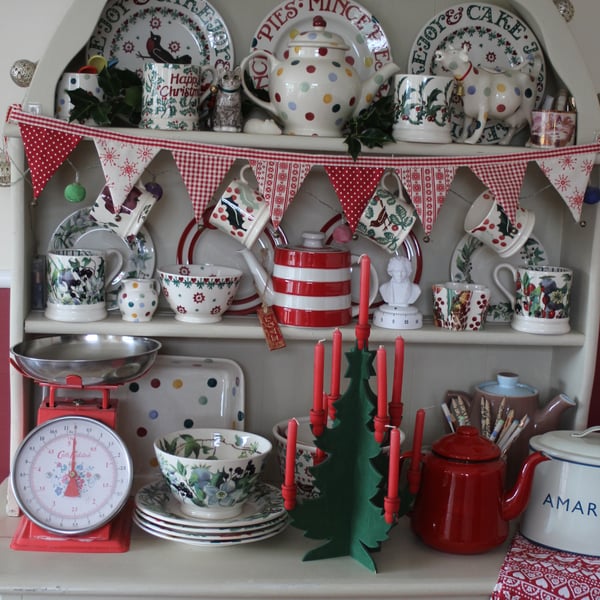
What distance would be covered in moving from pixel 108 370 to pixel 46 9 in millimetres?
804

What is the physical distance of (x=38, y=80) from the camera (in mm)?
1598

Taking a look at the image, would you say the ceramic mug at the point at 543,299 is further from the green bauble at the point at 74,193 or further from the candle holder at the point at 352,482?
the green bauble at the point at 74,193

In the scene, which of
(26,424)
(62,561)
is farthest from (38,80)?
(62,561)

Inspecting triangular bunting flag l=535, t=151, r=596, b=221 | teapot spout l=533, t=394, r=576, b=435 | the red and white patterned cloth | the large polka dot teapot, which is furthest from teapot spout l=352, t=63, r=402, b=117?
the red and white patterned cloth

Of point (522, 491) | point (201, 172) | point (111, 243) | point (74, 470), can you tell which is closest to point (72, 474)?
point (74, 470)

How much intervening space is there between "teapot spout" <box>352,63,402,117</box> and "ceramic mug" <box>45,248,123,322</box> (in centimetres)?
57

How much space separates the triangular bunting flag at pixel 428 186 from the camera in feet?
5.51

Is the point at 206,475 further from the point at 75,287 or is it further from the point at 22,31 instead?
the point at 22,31

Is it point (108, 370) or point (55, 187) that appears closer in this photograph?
point (108, 370)

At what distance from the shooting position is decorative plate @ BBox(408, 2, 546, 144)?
69.1 inches

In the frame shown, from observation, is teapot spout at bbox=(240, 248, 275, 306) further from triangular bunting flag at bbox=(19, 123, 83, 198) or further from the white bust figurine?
triangular bunting flag at bbox=(19, 123, 83, 198)

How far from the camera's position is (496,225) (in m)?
1.75

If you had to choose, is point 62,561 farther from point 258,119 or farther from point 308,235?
point 258,119

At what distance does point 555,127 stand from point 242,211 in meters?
0.61
